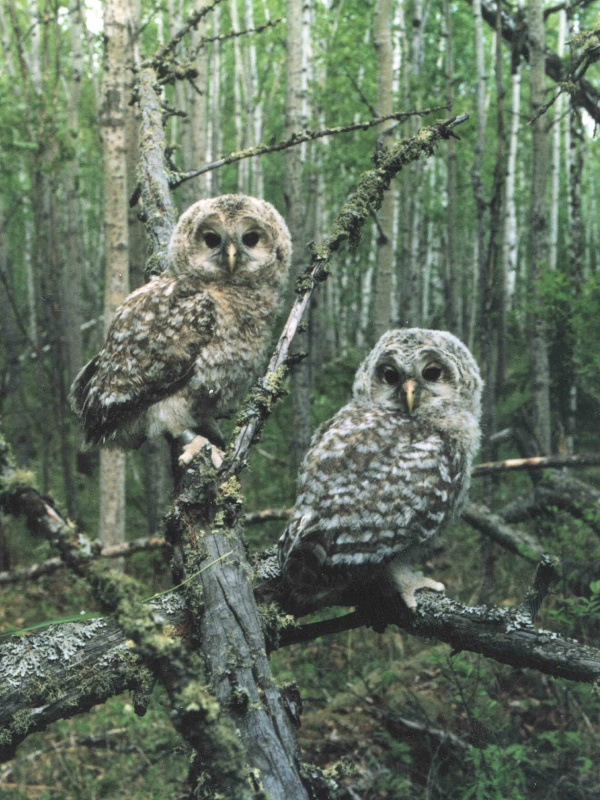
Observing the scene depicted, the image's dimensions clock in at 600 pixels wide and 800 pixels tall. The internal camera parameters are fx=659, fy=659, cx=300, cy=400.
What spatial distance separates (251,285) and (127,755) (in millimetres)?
3725

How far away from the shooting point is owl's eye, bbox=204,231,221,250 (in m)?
3.40

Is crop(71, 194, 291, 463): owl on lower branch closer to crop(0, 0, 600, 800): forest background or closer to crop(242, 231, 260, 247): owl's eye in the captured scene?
crop(242, 231, 260, 247): owl's eye

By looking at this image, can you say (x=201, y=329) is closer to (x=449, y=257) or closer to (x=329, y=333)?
(x=449, y=257)

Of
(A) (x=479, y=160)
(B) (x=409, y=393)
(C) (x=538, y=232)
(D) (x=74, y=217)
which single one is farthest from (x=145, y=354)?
(D) (x=74, y=217)

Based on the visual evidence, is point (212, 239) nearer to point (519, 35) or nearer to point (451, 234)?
point (451, 234)

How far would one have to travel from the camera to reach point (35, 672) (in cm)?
202

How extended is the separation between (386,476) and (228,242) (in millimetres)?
1518

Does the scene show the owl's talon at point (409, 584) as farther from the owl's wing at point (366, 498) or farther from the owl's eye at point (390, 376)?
the owl's eye at point (390, 376)

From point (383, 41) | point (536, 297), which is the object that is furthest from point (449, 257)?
point (383, 41)

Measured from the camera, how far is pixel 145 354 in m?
3.20

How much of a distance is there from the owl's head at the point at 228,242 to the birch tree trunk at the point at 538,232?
3499 millimetres

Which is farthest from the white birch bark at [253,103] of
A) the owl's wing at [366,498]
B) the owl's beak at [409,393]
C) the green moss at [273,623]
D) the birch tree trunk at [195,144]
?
the green moss at [273,623]

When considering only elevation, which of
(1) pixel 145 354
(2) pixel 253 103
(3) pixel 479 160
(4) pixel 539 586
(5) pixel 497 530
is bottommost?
(5) pixel 497 530

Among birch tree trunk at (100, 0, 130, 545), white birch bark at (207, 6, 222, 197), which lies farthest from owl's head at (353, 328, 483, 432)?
white birch bark at (207, 6, 222, 197)
